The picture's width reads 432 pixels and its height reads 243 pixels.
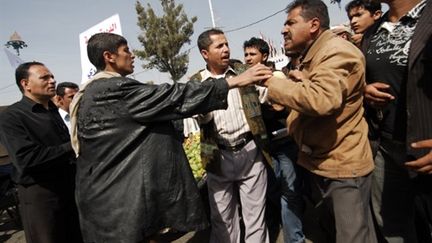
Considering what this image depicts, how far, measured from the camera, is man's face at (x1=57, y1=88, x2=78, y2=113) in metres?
4.57

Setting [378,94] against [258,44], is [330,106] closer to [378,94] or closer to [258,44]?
[378,94]

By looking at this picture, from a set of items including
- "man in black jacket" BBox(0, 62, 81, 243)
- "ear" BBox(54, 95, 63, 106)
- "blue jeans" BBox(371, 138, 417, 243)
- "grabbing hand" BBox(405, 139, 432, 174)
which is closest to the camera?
"grabbing hand" BBox(405, 139, 432, 174)

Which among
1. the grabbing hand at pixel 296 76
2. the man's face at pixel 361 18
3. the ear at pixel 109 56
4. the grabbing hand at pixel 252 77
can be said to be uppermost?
the man's face at pixel 361 18

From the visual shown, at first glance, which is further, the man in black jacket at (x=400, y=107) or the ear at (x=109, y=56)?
the ear at (x=109, y=56)

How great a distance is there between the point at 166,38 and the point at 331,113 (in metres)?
20.6

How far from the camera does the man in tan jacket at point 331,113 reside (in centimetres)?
189

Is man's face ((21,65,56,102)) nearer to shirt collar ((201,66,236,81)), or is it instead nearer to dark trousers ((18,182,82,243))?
dark trousers ((18,182,82,243))

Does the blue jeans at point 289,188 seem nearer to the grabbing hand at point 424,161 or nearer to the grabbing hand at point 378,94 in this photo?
the grabbing hand at point 378,94

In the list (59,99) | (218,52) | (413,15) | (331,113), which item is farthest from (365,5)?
(59,99)

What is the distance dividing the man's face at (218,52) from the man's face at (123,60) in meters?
0.92

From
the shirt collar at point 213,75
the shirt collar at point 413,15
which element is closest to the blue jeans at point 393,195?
the shirt collar at point 413,15

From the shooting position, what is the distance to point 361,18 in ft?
11.7

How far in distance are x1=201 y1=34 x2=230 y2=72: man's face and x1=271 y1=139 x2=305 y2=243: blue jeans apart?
40.3 inches

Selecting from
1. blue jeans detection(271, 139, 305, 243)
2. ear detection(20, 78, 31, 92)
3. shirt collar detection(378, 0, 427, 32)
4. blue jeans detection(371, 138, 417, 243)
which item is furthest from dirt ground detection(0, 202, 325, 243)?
shirt collar detection(378, 0, 427, 32)
